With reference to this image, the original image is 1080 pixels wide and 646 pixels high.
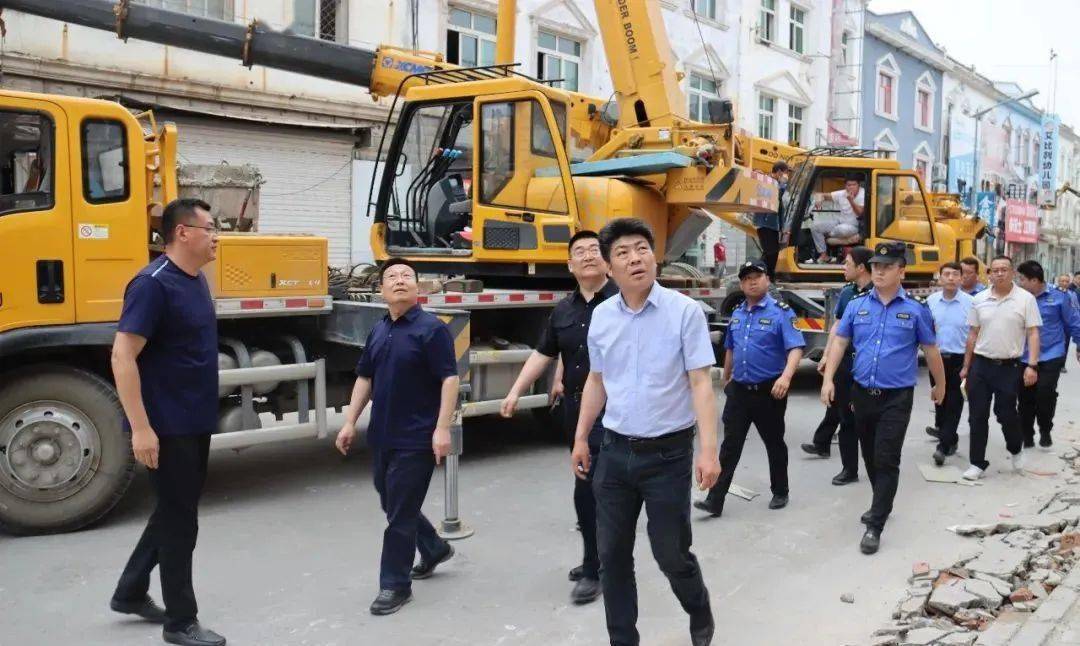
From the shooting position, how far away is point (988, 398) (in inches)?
291

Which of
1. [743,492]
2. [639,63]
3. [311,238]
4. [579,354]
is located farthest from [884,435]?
[639,63]

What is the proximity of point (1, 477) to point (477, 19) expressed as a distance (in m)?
13.7

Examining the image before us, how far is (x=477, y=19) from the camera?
1730 centimetres

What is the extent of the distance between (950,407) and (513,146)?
427 cm

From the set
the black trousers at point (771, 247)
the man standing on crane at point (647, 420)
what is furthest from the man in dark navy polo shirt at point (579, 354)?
the black trousers at point (771, 247)

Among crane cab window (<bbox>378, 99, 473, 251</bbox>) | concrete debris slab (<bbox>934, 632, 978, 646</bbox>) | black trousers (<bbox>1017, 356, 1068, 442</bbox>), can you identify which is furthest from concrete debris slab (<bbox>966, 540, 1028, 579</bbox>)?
crane cab window (<bbox>378, 99, 473, 251</bbox>)

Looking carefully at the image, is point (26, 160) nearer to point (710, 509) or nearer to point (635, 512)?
point (635, 512)

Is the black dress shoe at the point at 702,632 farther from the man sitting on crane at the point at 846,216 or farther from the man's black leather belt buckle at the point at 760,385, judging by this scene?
the man sitting on crane at the point at 846,216

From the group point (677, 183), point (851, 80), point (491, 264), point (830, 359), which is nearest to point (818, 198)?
point (677, 183)

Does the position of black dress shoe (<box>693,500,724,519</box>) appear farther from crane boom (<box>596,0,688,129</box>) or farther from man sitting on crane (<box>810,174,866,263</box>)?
man sitting on crane (<box>810,174,866,263</box>)

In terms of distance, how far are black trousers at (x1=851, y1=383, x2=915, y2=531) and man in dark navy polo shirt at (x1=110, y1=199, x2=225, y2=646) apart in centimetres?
375

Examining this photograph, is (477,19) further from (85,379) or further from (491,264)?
(85,379)

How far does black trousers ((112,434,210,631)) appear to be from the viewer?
12.5ft

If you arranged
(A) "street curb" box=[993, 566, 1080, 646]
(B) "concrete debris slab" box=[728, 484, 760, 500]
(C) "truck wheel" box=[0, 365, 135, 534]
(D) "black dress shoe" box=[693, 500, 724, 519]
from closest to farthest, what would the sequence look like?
(A) "street curb" box=[993, 566, 1080, 646] → (C) "truck wheel" box=[0, 365, 135, 534] → (D) "black dress shoe" box=[693, 500, 724, 519] → (B) "concrete debris slab" box=[728, 484, 760, 500]
